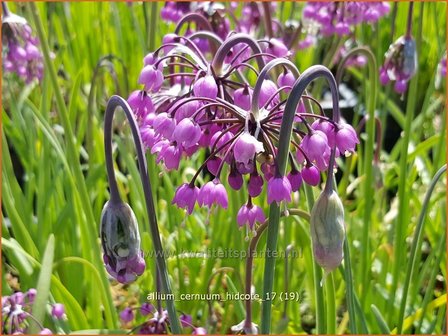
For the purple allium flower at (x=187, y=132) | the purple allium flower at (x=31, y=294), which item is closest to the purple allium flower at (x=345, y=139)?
the purple allium flower at (x=187, y=132)

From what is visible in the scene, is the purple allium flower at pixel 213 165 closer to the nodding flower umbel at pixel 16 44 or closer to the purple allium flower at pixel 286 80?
the purple allium flower at pixel 286 80

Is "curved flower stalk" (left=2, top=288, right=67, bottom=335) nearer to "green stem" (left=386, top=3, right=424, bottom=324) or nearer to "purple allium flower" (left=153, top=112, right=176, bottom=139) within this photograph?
"purple allium flower" (left=153, top=112, right=176, bottom=139)

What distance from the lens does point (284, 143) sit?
0.98 metres

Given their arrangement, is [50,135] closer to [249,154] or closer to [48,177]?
[48,177]

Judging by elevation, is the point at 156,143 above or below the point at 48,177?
above

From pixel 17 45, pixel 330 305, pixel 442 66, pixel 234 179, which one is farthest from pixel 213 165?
pixel 442 66

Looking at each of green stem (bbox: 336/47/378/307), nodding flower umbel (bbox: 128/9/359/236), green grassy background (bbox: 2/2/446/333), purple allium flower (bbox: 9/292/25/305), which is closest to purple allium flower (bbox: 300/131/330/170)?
nodding flower umbel (bbox: 128/9/359/236)

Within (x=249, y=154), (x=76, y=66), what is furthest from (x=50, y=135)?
(x=76, y=66)

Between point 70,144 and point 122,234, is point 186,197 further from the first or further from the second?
point 70,144

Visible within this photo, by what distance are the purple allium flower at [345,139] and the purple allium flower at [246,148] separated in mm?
148

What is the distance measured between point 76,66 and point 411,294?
2232 mm

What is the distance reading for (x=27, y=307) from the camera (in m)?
1.76

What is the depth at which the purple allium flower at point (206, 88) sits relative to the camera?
3.62ft

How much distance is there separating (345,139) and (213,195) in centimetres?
22
